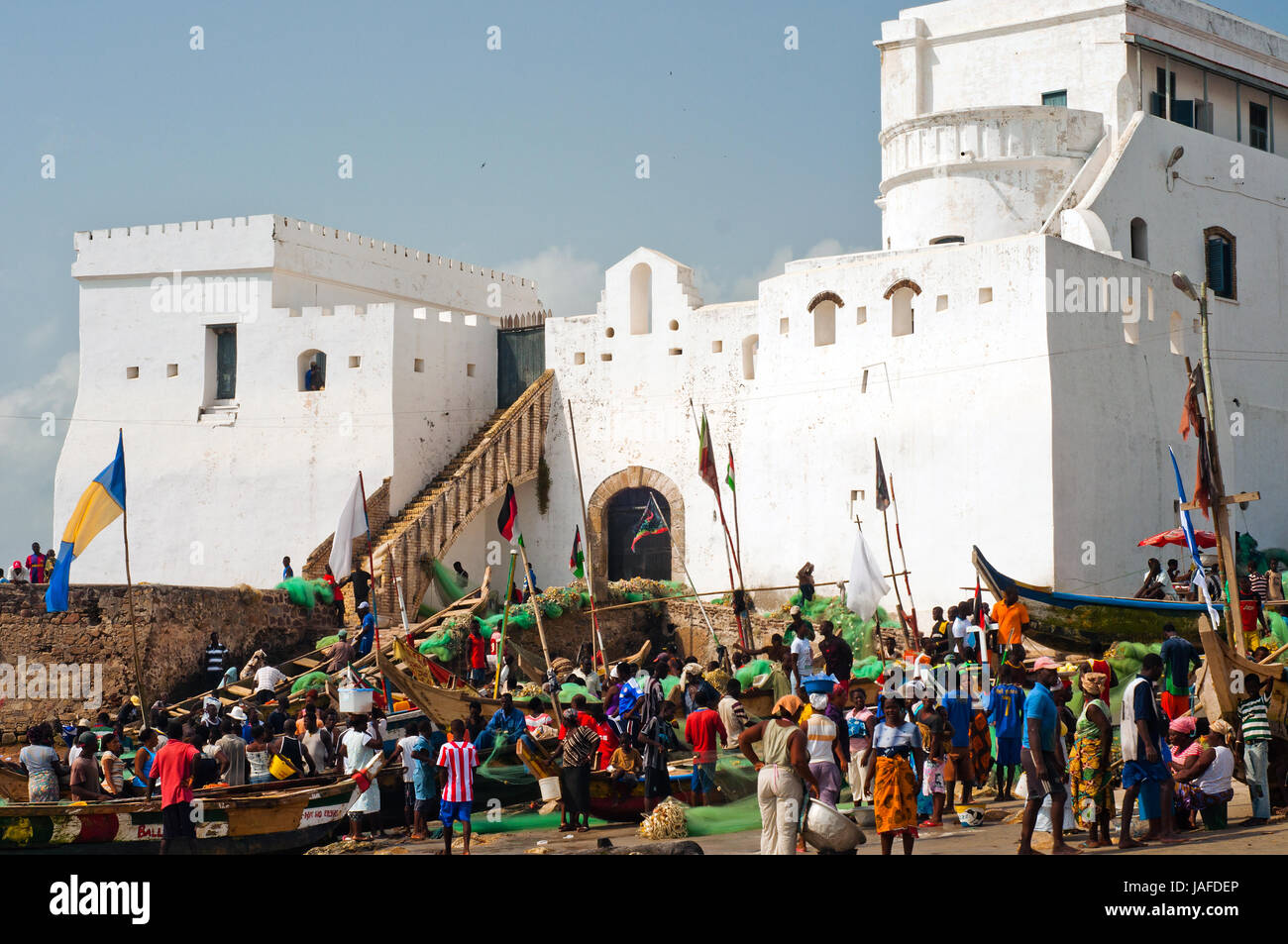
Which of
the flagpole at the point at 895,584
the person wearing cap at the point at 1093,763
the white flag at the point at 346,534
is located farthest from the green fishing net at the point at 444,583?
the person wearing cap at the point at 1093,763

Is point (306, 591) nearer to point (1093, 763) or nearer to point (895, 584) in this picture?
point (895, 584)

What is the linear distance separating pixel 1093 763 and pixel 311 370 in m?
19.5

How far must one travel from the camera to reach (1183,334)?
84.4ft

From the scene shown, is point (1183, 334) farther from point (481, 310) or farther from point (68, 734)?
point (68, 734)

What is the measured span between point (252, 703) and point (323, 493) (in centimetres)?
776

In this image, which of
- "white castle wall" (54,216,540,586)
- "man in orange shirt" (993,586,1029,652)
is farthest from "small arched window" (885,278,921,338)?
"white castle wall" (54,216,540,586)

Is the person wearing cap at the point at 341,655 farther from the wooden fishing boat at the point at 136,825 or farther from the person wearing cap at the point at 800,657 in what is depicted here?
the wooden fishing boat at the point at 136,825

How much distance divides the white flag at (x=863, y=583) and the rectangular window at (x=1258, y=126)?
45.2 ft

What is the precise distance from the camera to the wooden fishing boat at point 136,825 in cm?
1423

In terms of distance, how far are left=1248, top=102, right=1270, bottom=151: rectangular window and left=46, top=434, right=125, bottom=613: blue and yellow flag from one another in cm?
2038

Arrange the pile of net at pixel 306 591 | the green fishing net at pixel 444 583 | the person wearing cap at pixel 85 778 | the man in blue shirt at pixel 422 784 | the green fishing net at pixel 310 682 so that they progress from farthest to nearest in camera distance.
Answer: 1. the green fishing net at pixel 444 583
2. the pile of net at pixel 306 591
3. the green fishing net at pixel 310 682
4. the man in blue shirt at pixel 422 784
5. the person wearing cap at pixel 85 778
